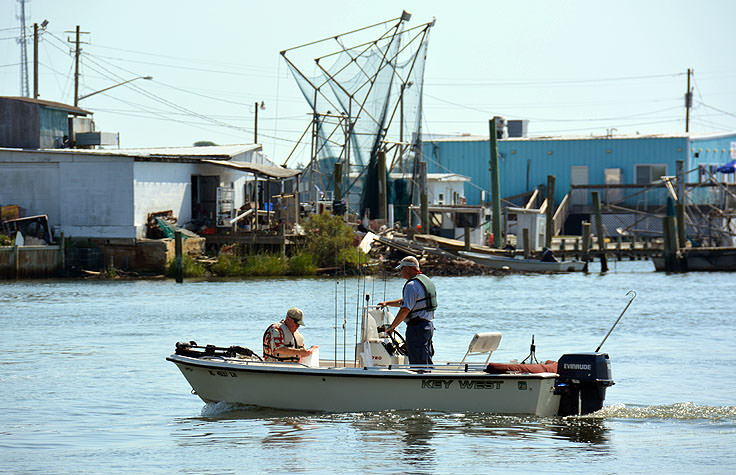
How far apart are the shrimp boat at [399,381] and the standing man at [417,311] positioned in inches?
11.8

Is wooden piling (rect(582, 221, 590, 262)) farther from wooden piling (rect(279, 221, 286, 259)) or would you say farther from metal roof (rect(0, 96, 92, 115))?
metal roof (rect(0, 96, 92, 115))

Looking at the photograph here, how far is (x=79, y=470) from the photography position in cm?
1322

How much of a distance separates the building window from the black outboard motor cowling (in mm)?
57479

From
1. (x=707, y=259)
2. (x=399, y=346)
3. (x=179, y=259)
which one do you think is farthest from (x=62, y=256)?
(x=399, y=346)

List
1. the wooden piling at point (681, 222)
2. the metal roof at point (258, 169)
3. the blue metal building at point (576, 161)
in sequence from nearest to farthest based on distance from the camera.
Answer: the metal roof at point (258, 169) < the wooden piling at point (681, 222) < the blue metal building at point (576, 161)

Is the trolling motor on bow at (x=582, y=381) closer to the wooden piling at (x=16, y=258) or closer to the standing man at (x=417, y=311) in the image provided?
the standing man at (x=417, y=311)

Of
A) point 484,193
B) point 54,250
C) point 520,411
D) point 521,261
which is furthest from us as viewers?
point 484,193

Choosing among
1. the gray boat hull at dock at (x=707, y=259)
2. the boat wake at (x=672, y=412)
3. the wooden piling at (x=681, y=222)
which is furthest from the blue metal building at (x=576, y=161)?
the boat wake at (x=672, y=412)

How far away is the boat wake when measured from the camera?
54.4 feet

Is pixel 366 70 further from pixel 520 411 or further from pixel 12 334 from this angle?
pixel 520 411

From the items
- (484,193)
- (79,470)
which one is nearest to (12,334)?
(79,470)

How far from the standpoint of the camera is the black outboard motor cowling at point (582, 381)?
47.9 feet

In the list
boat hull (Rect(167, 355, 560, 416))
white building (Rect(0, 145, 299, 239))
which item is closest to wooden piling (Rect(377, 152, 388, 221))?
white building (Rect(0, 145, 299, 239))

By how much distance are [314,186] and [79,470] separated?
146 ft
